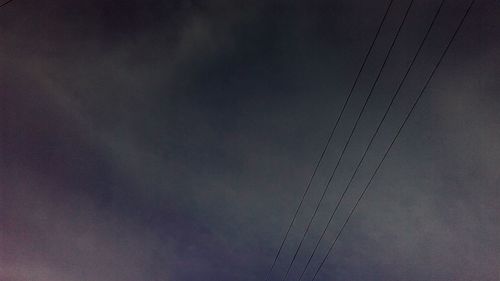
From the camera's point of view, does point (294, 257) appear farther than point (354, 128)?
Yes

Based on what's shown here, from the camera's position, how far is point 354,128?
46.6 ft

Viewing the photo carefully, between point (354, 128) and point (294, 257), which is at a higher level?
point (354, 128)

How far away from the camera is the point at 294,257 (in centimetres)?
1858

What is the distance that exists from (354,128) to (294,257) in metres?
8.56

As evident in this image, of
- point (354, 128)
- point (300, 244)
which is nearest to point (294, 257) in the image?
point (300, 244)

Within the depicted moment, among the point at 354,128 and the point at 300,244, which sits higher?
the point at 354,128

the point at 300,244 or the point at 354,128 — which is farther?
the point at 300,244

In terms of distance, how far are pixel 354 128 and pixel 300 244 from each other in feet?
24.2

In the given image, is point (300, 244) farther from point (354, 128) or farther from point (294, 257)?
point (354, 128)

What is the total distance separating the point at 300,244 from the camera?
17906mm
